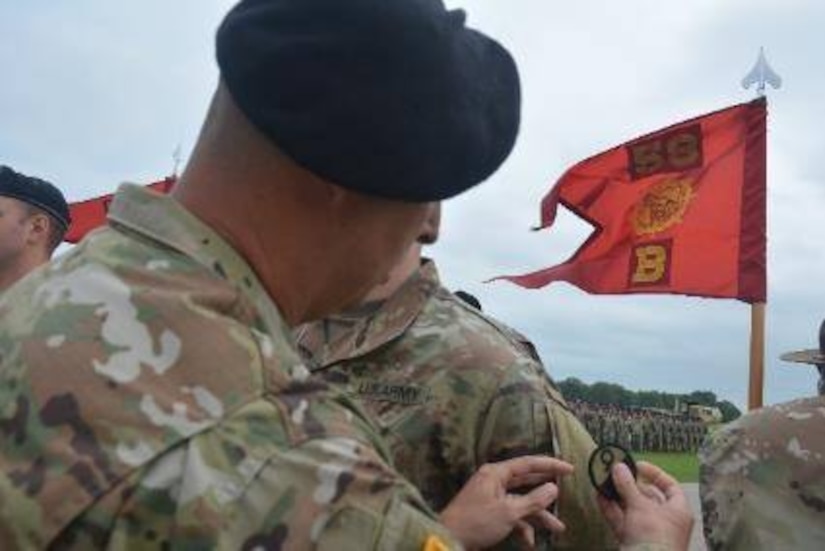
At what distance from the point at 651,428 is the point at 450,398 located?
3744 centimetres

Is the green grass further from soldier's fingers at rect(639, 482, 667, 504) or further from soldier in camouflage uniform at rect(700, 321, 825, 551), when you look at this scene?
soldier's fingers at rect(639, 482, 667, 504)

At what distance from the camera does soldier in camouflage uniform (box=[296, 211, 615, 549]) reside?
2326 mm

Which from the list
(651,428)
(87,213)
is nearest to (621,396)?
(651,428)

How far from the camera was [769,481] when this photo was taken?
131 inches

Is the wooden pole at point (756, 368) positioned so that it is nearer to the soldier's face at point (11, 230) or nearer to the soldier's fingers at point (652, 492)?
the soldier's face at point (11, 230)

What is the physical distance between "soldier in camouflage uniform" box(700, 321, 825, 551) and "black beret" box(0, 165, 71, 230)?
272 cm

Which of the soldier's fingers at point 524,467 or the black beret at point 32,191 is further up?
the black beret at point 32,191

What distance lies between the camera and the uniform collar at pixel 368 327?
2.48 metres

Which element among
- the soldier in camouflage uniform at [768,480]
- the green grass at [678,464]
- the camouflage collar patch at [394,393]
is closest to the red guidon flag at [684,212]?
the soldier in camouflage uniform at [768,480]

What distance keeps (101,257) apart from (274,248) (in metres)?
0.18

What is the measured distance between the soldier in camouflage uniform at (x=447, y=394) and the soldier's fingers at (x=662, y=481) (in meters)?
0.36

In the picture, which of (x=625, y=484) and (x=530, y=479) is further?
(x=530, y=479)

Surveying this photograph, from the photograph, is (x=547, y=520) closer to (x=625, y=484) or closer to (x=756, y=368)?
(x=625, y=484)

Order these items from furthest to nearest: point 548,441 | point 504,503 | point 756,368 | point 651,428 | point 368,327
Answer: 1. point 651,428
2. point 756,368
3. point 368,327
4. point 548,441
5. point 504,503
